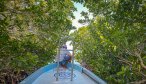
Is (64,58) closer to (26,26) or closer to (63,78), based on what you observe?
(63,78)

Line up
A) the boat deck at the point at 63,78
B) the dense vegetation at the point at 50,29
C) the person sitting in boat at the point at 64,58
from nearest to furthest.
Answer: the boat deck at the point at 63,78 → the dense vegetation at the point at 50,29 → the person sitting in boat at the point at 64,58

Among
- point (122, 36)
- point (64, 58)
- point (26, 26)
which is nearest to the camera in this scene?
point (64, 58)

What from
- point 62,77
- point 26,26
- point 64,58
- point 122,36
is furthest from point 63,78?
point 26,26

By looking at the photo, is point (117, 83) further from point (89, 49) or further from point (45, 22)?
point (89, 49)

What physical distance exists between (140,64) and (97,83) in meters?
2.96

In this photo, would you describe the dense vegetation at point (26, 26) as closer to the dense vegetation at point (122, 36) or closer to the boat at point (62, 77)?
the dense vegetation at point (122, 36)

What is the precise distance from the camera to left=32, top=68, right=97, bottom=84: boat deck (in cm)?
622

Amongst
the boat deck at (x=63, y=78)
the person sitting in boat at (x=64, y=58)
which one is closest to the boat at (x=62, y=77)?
the boat deck at (x=63, y=78)

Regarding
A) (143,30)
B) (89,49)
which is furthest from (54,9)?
(89,49)

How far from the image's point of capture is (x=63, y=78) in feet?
20.6

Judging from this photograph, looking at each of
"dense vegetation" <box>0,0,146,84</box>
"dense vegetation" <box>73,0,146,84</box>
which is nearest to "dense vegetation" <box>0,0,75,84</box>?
"dense vegetation" <box>0,0,146,84</box>

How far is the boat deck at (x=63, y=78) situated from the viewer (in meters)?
6.22

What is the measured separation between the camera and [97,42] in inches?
597

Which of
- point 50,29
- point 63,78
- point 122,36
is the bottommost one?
point 63,78
